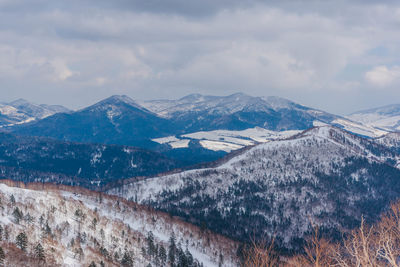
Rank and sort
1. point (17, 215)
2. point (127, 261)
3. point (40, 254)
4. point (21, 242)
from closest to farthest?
1. point (40, 254)
2. point (21, 242)
3. point (127, 261)
4. point (17, 215)

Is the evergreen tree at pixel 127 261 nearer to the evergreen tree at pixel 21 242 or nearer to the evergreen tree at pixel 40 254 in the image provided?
the evergreen tree at pixel 40 254

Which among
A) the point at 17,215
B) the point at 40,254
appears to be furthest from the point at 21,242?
the point at 17,215

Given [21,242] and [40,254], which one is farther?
[21,242]

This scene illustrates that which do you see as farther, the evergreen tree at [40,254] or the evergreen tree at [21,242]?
the evergreen tree at [21,242]

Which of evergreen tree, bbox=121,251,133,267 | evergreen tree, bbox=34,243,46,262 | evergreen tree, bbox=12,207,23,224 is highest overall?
evergreen tree, bbox=12,207,23,224

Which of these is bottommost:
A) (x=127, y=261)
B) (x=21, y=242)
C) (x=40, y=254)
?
(x=127, y=261)

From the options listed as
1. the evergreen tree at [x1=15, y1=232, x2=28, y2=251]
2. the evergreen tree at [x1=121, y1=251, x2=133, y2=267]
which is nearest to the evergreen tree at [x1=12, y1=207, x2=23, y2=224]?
the evergreen tree at [x1=15, y1=232, x2=28, y2=251]

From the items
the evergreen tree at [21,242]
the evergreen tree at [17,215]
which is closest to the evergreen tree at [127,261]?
the evergreen tree at [21,242]

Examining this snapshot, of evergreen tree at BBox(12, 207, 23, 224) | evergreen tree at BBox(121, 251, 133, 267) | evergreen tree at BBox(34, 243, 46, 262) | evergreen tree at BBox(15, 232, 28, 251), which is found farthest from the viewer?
evergreen tree at BBox(12, 207, 23, 224)

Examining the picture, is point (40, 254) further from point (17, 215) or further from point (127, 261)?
point (17, 215)

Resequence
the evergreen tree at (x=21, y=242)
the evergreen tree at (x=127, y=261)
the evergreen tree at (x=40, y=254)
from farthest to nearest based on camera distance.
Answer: the evergreen tree at (x=127, y=261) < the evergreen tree at (x=21, y=242) < the evergreen tree at (x=40, y=254)

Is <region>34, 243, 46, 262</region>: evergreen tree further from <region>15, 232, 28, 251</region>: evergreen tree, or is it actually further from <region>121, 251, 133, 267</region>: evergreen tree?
<region>121, 251, 133, 267</region>: evergreen tree

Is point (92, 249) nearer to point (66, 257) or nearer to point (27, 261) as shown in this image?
point (66, 257)

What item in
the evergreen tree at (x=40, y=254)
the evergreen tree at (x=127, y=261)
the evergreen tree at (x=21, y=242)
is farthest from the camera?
the evergreen tree at (x=127, y=261)
